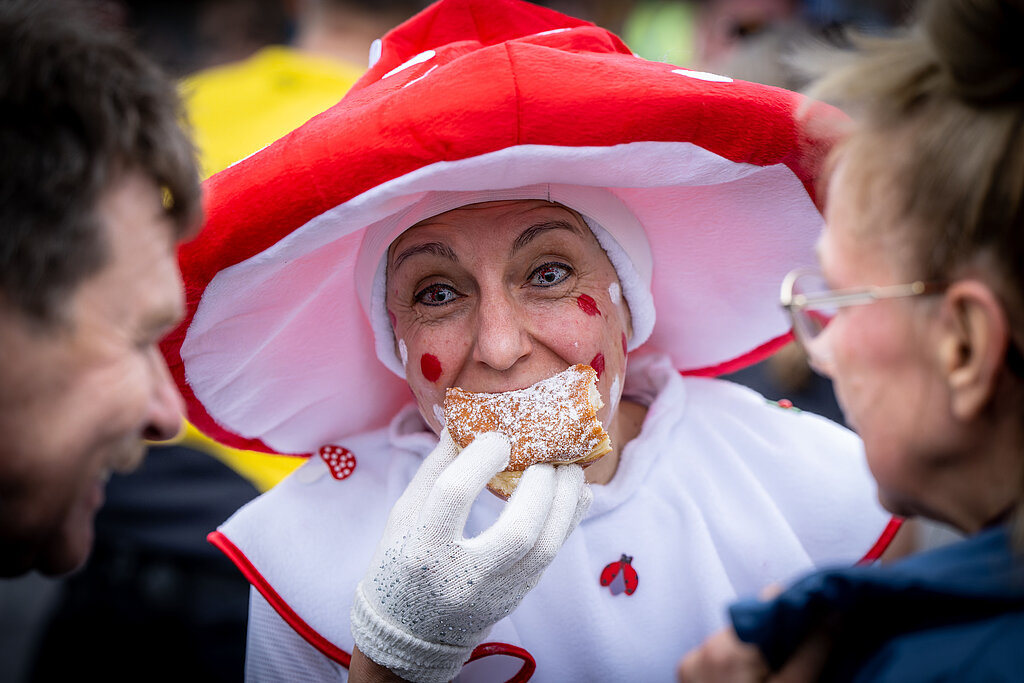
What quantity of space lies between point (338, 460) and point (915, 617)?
1.31 metres

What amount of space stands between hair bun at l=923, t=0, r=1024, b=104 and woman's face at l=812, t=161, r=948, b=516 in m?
0.18

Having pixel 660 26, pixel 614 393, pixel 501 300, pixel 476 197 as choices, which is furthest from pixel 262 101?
pixel 660 26

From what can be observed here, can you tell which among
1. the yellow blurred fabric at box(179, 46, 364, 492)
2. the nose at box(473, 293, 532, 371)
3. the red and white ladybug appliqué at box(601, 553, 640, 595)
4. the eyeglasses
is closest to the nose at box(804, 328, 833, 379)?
the eyeglasses

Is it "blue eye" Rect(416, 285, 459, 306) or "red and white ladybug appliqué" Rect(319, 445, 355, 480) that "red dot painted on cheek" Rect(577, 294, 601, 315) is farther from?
"red and white ladybug appliqué" Rect(319, 445, 355, 480)

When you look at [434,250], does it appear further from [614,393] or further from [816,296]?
[816,296]

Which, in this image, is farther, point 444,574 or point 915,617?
point 444,574

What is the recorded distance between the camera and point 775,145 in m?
1.63

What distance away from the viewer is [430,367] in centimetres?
181

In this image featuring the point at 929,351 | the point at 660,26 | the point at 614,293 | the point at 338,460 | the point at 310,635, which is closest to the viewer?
the point at 929,351

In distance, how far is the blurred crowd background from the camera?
276 centimetres

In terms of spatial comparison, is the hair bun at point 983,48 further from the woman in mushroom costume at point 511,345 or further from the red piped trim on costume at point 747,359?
the red piped trim on costume at point 747,359

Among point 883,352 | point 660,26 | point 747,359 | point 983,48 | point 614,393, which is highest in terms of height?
point 983,48

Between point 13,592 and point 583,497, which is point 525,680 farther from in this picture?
point 13,592

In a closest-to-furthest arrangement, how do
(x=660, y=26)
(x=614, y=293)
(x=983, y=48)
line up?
(x=983, y=48) → (x=614, y=293) → (x=660, y=26)
